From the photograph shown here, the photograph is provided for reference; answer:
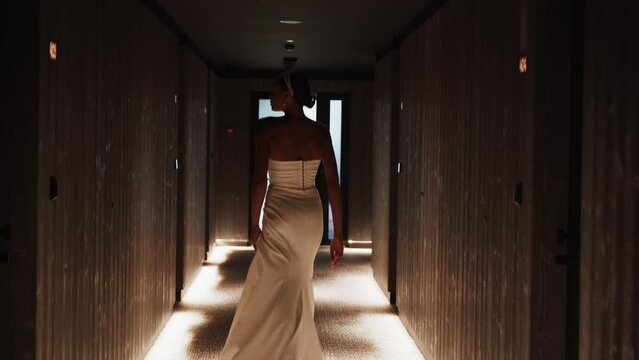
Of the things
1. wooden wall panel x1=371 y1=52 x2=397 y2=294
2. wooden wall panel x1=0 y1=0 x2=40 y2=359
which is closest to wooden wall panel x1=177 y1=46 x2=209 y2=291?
wooden wall panel x1=371 y1=52 x2=397 y2=294

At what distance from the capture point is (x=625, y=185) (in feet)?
6.68

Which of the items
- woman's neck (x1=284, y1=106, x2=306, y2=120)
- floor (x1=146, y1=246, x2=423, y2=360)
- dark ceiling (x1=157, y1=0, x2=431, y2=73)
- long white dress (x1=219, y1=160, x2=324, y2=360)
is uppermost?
dark ceiling (x1=157, y1=0, x2=431, y2=73)

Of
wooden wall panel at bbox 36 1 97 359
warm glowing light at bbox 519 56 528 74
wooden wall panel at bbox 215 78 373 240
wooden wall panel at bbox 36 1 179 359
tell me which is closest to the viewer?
wooden wall panel at bbox 36 1 97 359

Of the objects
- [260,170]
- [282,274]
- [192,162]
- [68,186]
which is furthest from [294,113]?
[192,162]

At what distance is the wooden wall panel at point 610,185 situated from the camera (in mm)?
1997

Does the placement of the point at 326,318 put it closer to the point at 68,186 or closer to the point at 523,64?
the point at 68,186

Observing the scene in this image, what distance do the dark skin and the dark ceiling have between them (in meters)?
1.48

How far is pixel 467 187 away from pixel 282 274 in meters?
0.99

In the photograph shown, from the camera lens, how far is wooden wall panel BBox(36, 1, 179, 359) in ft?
8.53

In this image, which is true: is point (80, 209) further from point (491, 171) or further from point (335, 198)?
point (491, 171)

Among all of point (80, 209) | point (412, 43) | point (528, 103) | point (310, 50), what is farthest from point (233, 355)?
point (310, 50)

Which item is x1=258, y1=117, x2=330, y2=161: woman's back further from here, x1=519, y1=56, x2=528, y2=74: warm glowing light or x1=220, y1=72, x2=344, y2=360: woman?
x1=519, y1=56, x2=528, y2=74: warm glowing light

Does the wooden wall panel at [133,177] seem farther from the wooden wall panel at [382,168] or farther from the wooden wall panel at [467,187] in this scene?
the wooden wall panel at [382,168]

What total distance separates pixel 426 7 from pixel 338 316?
2426 mm
